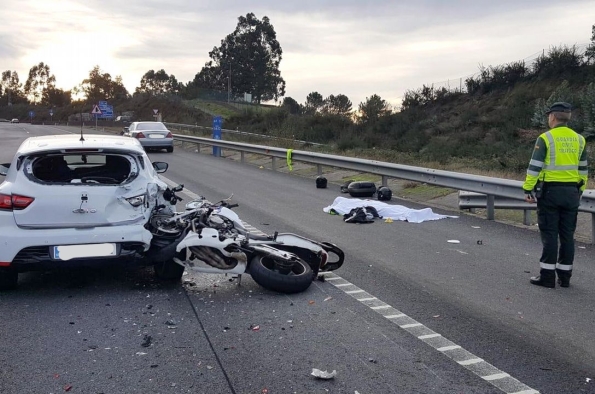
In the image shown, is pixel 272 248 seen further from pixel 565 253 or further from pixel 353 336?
pixel 565 253

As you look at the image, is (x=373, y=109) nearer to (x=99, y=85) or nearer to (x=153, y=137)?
(x=153, y=137)

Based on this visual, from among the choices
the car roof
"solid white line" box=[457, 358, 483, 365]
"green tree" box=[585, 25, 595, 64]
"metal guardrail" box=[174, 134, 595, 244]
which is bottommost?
"solid white line" box=[457, 358, 483, 365]

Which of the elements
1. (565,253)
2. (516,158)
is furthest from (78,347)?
(516,158)

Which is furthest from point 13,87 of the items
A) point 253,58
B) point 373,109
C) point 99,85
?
point 373,109

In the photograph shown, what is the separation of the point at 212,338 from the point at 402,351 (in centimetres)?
139

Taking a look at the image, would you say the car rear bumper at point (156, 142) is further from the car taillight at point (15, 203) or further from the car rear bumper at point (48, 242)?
the car rear bumper at point (48, 242)

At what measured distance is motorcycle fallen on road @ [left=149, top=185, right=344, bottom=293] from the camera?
19.1 feet

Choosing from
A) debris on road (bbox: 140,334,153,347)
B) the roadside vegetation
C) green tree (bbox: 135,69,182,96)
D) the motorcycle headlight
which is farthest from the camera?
green tree (bbox: 135,69,182,96)

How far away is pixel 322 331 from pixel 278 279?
1053 mm

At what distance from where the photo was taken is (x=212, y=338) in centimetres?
466

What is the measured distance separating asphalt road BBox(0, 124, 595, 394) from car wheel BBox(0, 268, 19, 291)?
78 millimetres

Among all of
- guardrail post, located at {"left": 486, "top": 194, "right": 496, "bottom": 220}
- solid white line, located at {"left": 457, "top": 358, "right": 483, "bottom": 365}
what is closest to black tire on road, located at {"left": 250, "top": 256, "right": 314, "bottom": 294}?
solid white line, located at {"left": 457, "top": 358, "right": 483, "bottom": 365}

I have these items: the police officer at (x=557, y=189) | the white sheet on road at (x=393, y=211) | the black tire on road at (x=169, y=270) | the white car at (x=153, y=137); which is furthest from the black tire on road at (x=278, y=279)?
the white car at (x=153, y=137)

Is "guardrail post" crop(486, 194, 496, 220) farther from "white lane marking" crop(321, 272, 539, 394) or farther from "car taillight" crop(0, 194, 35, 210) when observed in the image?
"car taillight" crop(0, 194, 35, 210)
